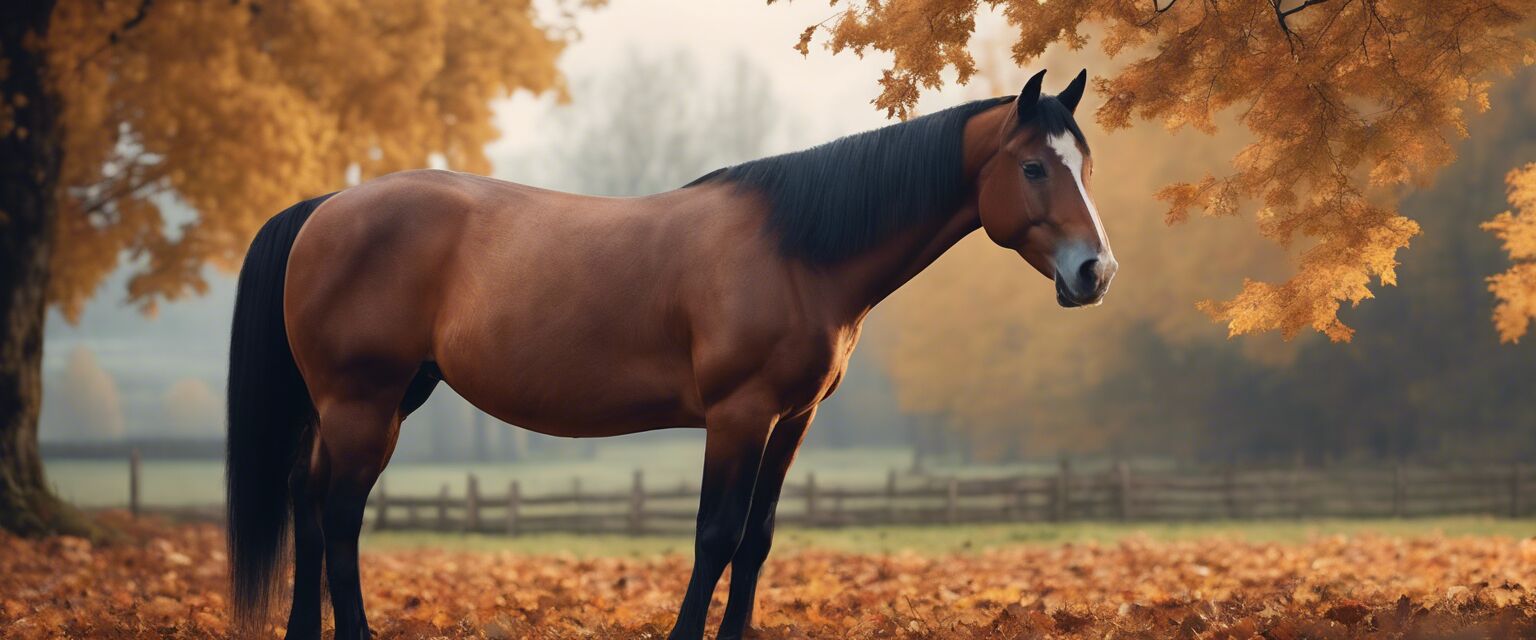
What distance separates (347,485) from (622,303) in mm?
1388

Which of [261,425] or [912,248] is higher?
[912,248]

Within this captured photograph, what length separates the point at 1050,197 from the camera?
4398 millimetres

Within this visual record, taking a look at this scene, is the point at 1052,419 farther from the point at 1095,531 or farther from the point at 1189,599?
the point at 1189,599

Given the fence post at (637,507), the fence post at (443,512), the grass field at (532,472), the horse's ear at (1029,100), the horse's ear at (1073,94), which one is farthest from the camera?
the grass field at (532,472)

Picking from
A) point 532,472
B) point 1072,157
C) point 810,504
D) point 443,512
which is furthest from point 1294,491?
point 532,472

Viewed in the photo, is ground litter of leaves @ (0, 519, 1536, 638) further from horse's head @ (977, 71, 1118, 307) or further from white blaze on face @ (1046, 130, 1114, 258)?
white blaze on face @ (1046, 130, 1114, 258)

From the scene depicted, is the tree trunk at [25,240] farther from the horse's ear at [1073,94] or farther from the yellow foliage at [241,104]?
the horse's ear at [1073,94]

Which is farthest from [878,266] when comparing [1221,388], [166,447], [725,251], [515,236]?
[166,447]

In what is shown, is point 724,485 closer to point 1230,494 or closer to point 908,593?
point 908,593

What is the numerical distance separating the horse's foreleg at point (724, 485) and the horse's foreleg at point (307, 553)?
5.53 feet

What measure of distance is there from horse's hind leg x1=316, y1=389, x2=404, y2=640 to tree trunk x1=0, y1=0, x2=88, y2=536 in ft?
22.8

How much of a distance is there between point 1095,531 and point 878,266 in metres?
13.6

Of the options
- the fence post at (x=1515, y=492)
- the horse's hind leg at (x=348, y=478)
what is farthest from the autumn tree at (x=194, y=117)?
the fence post at (x=1515, y=492)

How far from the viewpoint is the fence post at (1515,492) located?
735 inches
